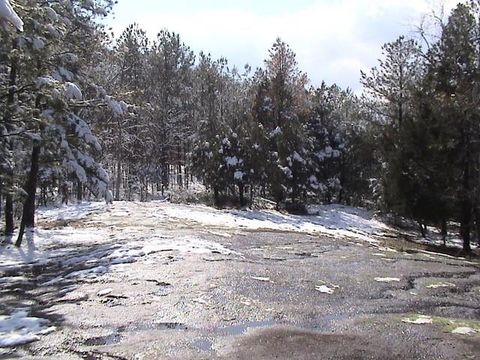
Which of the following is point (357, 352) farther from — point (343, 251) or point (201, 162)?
point (201, 162)

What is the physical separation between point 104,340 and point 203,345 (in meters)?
1.20

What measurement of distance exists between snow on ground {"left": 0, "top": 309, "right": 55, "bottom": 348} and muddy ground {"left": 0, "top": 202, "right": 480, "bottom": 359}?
0.56 ft

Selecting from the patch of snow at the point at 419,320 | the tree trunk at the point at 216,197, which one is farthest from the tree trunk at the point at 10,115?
the tree trunk at the point at 216,197

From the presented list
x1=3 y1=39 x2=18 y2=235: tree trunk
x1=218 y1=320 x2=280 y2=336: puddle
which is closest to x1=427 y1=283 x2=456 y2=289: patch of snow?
x1=218 y1=320 x2=280 y2=336: puddle

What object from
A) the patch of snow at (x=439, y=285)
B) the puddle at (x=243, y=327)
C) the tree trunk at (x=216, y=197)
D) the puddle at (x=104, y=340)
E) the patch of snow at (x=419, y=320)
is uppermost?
the tree trunk at (x=216, y=197)

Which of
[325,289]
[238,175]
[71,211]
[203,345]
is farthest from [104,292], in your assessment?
[238,175]

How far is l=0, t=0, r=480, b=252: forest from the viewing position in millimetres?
13734

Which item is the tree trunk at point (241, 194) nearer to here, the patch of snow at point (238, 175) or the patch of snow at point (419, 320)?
the patch of snow at point (238, 175)

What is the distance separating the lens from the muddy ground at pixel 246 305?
546 cm

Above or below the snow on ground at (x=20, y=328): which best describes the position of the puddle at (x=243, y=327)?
above

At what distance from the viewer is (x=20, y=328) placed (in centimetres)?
637

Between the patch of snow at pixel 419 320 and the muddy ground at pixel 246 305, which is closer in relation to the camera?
the muddy ground at pixel 246 305

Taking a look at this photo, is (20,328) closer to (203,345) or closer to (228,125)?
(203,345)

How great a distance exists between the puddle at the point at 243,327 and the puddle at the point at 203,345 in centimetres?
37
